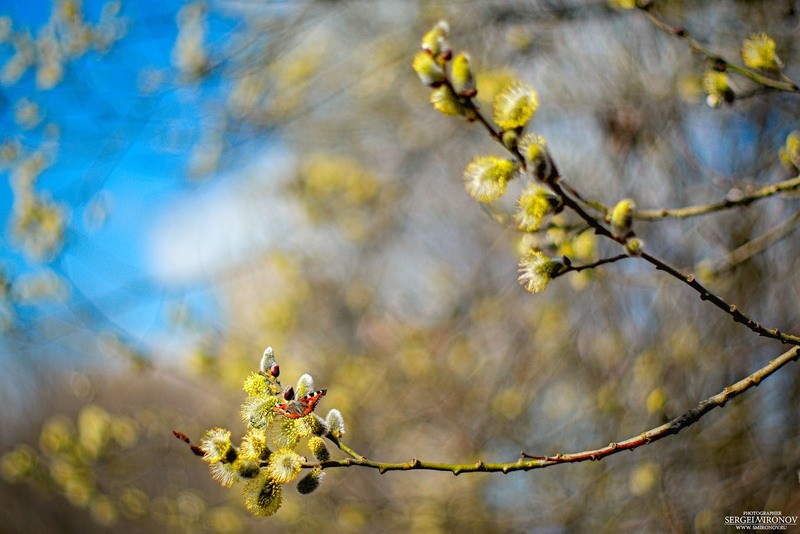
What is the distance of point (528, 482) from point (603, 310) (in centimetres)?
112

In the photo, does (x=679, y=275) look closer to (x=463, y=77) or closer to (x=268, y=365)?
(x=463, y=77)

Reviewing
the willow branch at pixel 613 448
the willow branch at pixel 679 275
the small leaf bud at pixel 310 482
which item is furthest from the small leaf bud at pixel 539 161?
the small leaf bud at pixel 310 482

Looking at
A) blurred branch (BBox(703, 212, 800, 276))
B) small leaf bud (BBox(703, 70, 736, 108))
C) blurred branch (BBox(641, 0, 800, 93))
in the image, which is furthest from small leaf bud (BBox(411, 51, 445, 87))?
blurred branch (BBox(703, 212, 800, 276))

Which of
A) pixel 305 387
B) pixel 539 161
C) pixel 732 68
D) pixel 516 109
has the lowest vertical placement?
pixel 305 387

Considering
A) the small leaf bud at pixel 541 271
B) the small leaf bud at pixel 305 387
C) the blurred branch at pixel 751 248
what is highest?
the blurred branch at pixel 751 248

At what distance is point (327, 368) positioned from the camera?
14.1 ft

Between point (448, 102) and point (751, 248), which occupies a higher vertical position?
point (751, 248)

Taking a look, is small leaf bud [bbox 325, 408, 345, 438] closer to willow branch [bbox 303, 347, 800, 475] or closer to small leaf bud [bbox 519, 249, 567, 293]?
willow branch [bbox 303, 347, 800, 475]

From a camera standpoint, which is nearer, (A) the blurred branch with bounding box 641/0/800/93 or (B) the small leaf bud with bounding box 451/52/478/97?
(B) the small leaf bud with bounding box 451/52/478/97

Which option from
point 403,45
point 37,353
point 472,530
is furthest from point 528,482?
point 37,353

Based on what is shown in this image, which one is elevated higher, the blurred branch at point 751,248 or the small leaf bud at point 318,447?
the blurred branch at point 751,248

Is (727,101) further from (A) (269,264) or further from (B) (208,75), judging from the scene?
(A) (269,264)

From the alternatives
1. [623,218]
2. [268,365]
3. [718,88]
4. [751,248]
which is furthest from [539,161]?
[751,248]

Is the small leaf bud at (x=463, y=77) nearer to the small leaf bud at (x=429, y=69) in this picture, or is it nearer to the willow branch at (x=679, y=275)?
the small leaf bud at (x=429, y=69)
